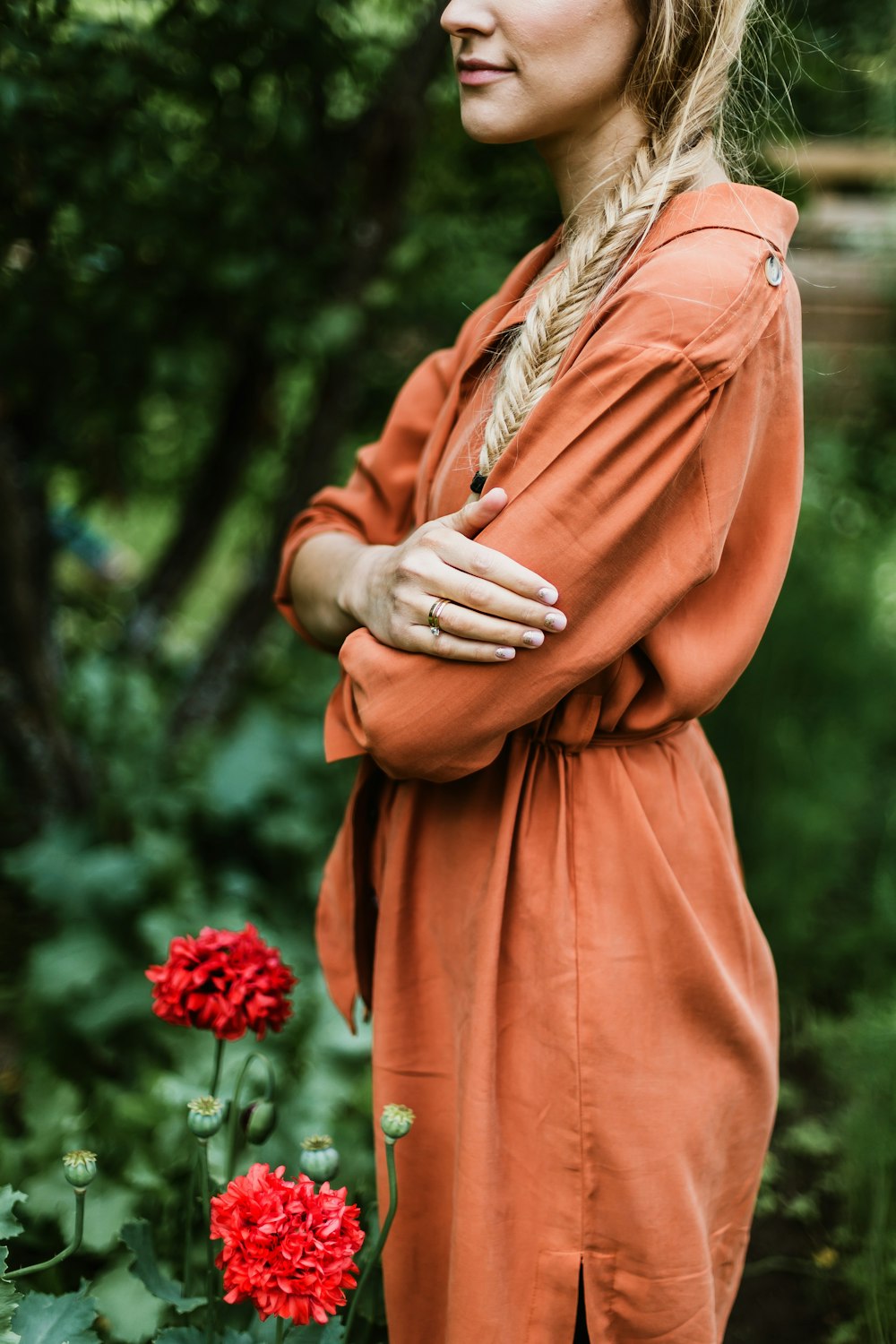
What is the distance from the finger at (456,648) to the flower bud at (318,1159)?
1.90ft

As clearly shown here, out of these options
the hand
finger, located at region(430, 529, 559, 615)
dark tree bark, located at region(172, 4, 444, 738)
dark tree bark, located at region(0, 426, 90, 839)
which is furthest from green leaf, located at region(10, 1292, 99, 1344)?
dark tree bark, located at region(172, 4, 444, 738)

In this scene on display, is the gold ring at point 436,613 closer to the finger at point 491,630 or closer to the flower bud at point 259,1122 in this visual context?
the finger at point 491,630

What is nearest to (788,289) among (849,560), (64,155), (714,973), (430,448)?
(430,448)

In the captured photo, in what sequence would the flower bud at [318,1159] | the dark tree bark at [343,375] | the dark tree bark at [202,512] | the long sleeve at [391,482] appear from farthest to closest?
the dark tree bark at [202,512]
the dark tree bark at [343,375]
the long sleeve at [391,482]
the flower bud at [318,1159]

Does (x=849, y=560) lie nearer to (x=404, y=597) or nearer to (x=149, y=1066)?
(x=149, y=1066)

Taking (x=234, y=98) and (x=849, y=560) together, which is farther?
(x=849, y=560)

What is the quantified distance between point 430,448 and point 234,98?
4.88 ft

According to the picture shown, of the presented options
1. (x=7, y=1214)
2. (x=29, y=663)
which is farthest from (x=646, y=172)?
(x=29, y=663)

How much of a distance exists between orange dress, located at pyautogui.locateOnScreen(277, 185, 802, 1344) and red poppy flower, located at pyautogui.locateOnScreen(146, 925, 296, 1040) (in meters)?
0.14

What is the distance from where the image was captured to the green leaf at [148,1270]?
146 cm

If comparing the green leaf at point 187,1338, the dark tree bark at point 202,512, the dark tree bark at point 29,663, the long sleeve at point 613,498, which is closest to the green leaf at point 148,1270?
the green leaf at point 187,1338

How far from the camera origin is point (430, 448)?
1412 millimetres

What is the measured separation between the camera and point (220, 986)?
1.35m

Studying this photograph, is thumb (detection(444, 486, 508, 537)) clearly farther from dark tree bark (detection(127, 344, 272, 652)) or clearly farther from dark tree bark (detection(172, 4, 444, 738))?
dark tree bark (detection(127, 344, 272, 652))
